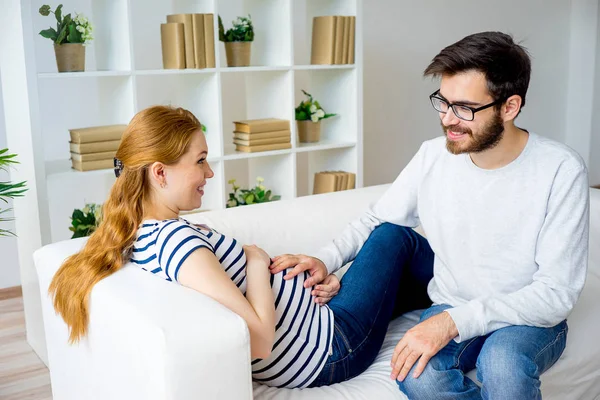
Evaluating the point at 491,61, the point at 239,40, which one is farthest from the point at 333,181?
the point at 491,61

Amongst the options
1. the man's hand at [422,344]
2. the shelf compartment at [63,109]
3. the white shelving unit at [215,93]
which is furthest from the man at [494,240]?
the shelf compartment at [63,109]

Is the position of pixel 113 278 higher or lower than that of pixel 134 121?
lower

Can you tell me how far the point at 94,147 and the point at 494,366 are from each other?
184 centimetres

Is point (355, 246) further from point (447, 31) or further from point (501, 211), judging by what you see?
point (447, 31)

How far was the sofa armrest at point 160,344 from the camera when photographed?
135cm

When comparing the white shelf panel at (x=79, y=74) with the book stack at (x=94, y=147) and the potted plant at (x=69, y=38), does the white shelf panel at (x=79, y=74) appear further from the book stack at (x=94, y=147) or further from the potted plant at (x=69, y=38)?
the book stack at (x=94, y=147)

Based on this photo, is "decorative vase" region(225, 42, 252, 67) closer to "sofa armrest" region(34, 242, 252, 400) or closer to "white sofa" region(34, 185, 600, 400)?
"white sofa" region(34, 185, 600, 400)

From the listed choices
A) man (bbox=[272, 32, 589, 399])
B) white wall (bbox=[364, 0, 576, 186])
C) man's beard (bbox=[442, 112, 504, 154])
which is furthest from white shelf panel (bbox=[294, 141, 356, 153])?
man's beard (bbox=[442, 112, 504, 154])

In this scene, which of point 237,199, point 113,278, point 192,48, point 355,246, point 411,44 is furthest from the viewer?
point 411,44

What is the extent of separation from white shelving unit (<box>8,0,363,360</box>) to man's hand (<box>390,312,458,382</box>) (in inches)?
63.2

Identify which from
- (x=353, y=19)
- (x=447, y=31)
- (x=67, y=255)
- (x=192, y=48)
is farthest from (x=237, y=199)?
(x=447, y=31)

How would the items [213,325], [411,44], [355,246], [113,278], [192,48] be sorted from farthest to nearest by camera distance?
1. [411,44]
2. [192,48]
3. [355,246]
4. [113,278]
5. [213,325]

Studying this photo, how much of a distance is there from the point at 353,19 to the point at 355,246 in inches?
66.2

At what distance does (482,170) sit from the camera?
186 centimetres
